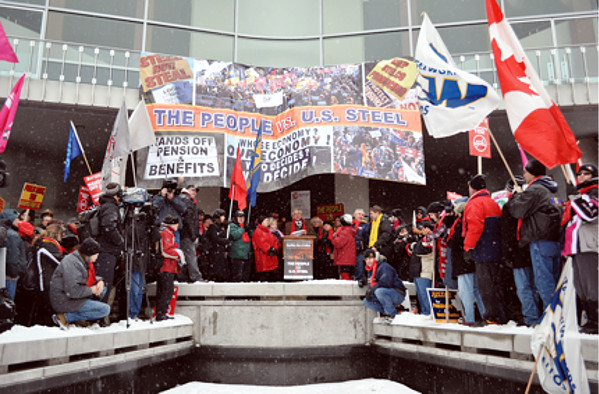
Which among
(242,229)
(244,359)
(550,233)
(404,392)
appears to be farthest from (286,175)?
(550,233)

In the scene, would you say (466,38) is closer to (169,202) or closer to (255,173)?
(255,173)

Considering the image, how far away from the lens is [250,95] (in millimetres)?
13719

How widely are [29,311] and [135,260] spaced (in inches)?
63.2

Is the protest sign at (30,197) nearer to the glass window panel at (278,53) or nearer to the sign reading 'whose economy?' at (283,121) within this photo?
the sign reading 'whose economy?' at (283,121)

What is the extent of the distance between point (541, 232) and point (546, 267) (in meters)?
0.39

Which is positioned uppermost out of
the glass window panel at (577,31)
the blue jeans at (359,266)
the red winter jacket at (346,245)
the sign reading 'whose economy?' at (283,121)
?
the glass window panel at (577,31)

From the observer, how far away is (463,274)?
21.9 feet

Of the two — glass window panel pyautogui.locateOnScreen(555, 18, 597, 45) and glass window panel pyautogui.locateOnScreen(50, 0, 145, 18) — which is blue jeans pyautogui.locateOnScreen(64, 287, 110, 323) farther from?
glass window panel pyautogui.locateOnScreen(555, 18, 597, 45)

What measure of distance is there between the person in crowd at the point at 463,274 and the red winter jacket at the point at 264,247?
427 centimetres

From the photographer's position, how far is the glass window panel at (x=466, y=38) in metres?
14.3

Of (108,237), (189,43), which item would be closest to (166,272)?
(108,237)

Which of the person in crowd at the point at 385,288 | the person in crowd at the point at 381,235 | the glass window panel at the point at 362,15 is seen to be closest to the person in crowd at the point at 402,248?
the person in crowd at the point at 381,235

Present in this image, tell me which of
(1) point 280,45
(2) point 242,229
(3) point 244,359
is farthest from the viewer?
(1) point 280,45

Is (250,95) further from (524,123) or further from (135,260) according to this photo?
(524,123)
